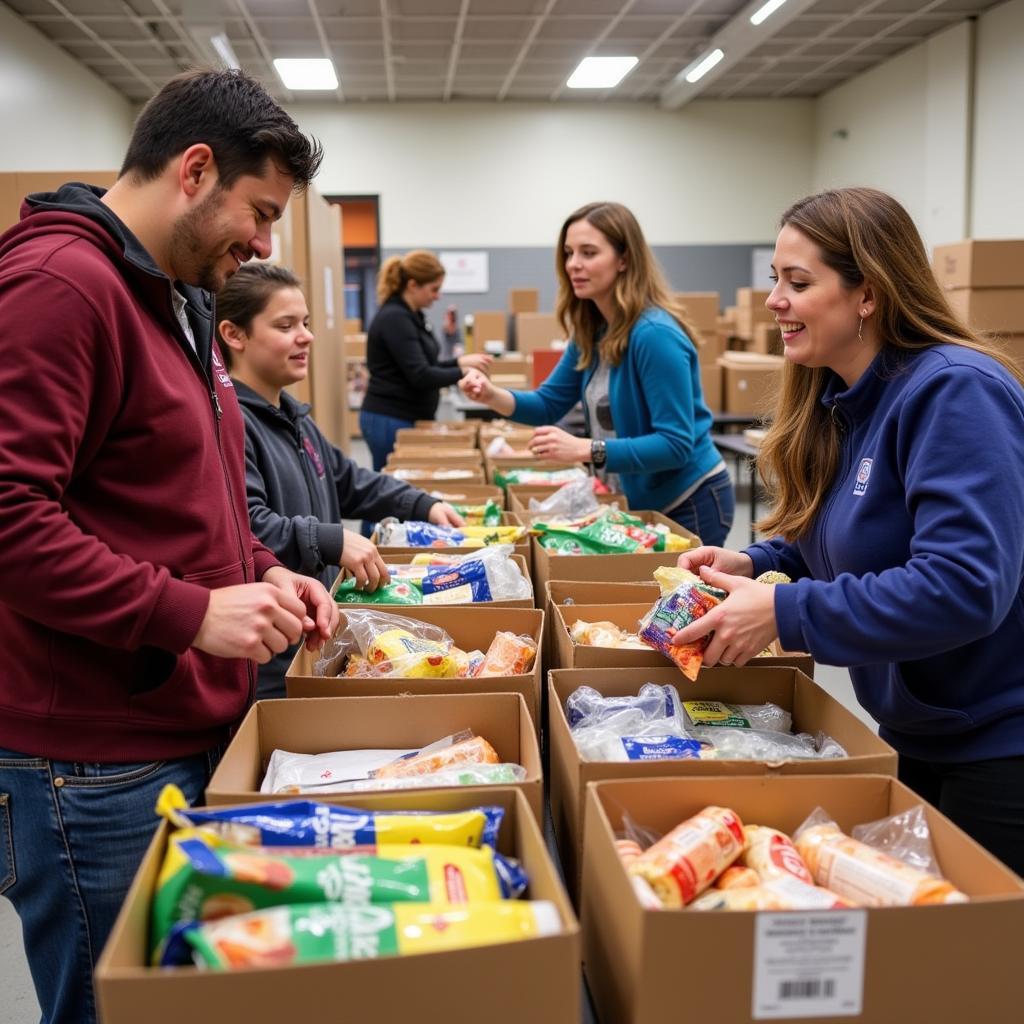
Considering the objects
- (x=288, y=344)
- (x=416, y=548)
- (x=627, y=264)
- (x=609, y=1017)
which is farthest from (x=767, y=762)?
(x=627, y=264)

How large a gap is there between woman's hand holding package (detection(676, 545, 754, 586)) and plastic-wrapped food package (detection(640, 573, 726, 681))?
0.27 meters

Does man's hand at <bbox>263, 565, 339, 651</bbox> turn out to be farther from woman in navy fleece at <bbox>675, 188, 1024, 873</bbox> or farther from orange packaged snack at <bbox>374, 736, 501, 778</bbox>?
woman in navy fleece at <bbox>675, 188, 1024, 873</bbox>

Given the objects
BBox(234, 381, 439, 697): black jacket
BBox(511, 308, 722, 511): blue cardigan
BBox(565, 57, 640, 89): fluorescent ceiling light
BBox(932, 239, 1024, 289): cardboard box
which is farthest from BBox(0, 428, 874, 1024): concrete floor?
BBox(565, 57, 640, 89): fluorescent ceiling light

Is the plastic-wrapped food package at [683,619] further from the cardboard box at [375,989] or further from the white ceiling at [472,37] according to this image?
the white ceiling at [472,37]

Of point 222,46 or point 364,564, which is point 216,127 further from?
point 222,46

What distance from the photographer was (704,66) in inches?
375

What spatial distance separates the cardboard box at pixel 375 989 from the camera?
714 mm

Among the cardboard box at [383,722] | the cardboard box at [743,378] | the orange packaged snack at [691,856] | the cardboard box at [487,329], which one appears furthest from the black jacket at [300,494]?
the cardboard box at [487,329]

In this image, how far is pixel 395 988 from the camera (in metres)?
0.73

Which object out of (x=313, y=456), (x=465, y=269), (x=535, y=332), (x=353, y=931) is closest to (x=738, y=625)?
(x=353, y=931)

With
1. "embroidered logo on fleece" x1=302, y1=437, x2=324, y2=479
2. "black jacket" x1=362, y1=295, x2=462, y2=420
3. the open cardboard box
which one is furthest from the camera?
"black jacket" x1=362, y1=295, x2=462, y2=420

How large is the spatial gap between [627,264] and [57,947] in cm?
210

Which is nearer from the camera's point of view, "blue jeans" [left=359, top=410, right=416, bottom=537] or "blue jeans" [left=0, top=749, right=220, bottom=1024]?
"blue jeans" [left=0, top=749, right=220, bottom=1024]

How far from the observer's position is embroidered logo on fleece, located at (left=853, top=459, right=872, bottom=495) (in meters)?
1.30
